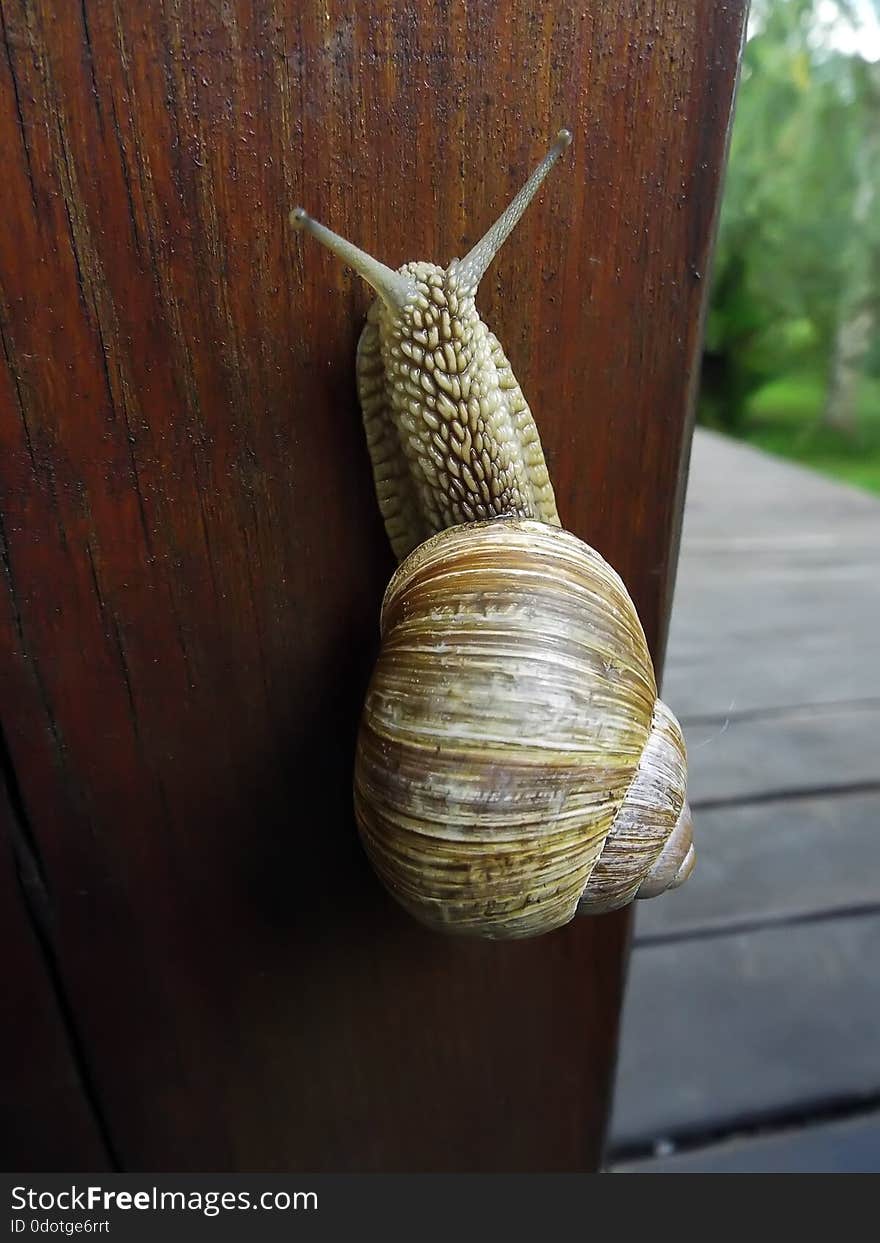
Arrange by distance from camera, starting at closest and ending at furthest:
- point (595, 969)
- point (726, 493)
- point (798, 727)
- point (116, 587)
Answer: point (116, 587) < point (595, 969) < point (798, 727) < point (726, 493)

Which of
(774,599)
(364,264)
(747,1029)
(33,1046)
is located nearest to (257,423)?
(364,264)

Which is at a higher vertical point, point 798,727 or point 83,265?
point 83,265

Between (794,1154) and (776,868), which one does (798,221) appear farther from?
(794,1154)

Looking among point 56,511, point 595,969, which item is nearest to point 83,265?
point 56,511

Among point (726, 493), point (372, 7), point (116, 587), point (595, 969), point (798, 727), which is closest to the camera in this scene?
point (372, 7)

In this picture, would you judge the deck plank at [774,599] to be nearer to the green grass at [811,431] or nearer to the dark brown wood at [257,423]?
the dark brown wood at [257,423]

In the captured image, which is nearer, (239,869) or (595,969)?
(239,869)

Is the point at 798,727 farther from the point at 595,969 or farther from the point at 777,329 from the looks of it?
the point at 777,329

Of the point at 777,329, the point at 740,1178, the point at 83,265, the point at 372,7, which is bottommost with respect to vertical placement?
the point at 777,329
